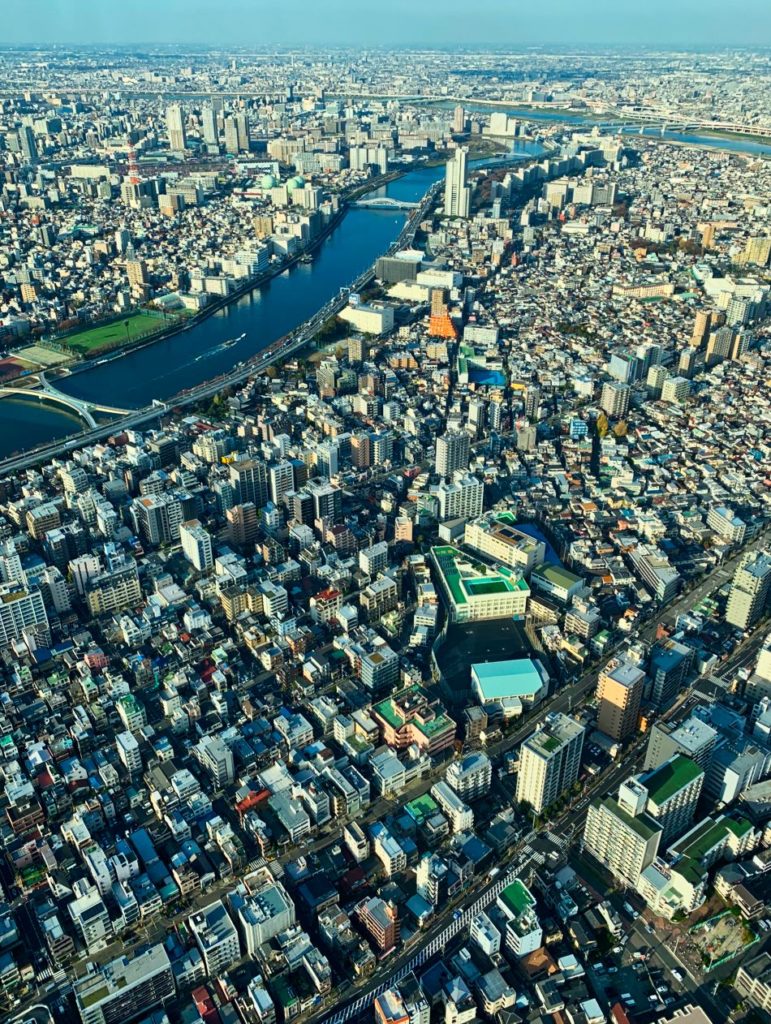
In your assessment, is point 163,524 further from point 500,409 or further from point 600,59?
point 600,59

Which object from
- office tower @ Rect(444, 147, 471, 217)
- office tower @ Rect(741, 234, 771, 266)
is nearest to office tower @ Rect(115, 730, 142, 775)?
office tower @ Rect(741, 234, 771, 266)

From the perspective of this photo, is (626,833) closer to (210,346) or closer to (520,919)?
(520,919)

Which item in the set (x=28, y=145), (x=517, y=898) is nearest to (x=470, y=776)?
(x=517, y=898)

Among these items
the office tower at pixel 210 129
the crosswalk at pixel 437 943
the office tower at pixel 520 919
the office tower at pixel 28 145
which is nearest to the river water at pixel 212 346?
the crosswalk at pixel 437 943

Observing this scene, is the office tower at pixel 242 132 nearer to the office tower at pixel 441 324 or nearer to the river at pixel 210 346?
the river at pixel 210 346

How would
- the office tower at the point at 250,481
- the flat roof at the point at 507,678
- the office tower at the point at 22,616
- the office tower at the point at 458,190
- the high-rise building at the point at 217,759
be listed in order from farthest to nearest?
the office tower at the point at 458,190 < the office tower at the point at 250,481 < the office tower at the point at 22,616 < the flat roof at the point at 507,678 < the high-rise building at the point at 217,759

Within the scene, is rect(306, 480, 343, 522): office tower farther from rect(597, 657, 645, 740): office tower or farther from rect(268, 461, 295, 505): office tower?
rect(597, 657, 645, 740): office tower

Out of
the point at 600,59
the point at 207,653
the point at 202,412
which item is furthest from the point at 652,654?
the point at 600,59

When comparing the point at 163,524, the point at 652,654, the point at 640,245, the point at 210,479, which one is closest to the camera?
the point at 652,654
